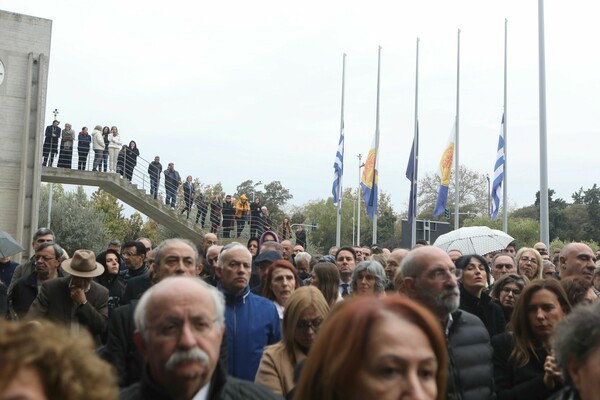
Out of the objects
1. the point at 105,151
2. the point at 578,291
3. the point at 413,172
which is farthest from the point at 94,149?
the point at 578,291

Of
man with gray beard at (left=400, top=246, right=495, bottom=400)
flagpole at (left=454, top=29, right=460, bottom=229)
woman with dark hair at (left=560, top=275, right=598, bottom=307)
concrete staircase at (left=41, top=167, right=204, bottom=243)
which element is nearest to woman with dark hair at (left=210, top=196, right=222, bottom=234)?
concrete staircase at (left=41, top=167, right=204, bottom=243)

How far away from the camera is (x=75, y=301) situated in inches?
279

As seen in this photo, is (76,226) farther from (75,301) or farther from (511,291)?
(511,291)

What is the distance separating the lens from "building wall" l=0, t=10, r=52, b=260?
21.8m

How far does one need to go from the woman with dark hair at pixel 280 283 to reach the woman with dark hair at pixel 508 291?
6.90ft

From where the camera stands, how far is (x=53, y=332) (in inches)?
90.9

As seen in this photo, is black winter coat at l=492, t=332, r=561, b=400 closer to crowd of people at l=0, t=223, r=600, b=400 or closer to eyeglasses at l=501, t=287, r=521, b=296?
crowd of people at l=0, t=223, r=600, b=400

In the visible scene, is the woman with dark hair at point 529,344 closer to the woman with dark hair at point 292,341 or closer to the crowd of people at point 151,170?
the woman with dark hair at point 292,341

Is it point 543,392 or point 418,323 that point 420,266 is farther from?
point 418,323

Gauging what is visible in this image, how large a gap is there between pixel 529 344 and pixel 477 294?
2338 mm

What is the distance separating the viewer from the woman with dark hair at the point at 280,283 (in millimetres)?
7051

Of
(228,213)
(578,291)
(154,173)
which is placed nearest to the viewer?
(578,291)

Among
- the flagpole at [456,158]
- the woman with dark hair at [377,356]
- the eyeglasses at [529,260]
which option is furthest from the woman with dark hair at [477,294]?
the flagpole at [456,158]

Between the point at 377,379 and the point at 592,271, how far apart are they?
21.2 feet
